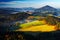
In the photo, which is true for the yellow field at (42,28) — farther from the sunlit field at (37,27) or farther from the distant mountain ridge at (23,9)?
the distant mountain ridge at (23,9)

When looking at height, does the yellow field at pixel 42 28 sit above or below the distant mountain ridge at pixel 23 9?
below

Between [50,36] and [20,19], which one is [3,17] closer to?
[20,19]

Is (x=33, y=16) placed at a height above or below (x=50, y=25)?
above

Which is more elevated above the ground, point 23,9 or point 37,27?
point 23,9

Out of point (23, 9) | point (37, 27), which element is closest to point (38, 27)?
point (37, 27)

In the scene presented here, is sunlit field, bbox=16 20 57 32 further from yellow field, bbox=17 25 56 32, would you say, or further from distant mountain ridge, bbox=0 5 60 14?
distant mountain ridge, bbox=0 5 60 14

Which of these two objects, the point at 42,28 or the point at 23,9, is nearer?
the point at 42,28

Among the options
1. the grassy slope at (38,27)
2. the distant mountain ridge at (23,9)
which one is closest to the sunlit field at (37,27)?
the grassy slope at (38,27)

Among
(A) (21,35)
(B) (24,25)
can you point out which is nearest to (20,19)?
(B) (24,25)

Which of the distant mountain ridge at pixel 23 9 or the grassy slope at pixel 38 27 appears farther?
the distant mountain ridge at pixel 23 9

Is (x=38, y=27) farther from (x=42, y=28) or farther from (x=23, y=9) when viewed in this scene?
(x=23, y=9)

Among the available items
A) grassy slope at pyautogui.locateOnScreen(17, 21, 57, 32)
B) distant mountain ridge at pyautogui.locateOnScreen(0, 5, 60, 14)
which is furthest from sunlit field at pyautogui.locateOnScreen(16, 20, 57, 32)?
distant mountain ridge at pyautogui.locateOnScreen(0, 5, 60, 14)
